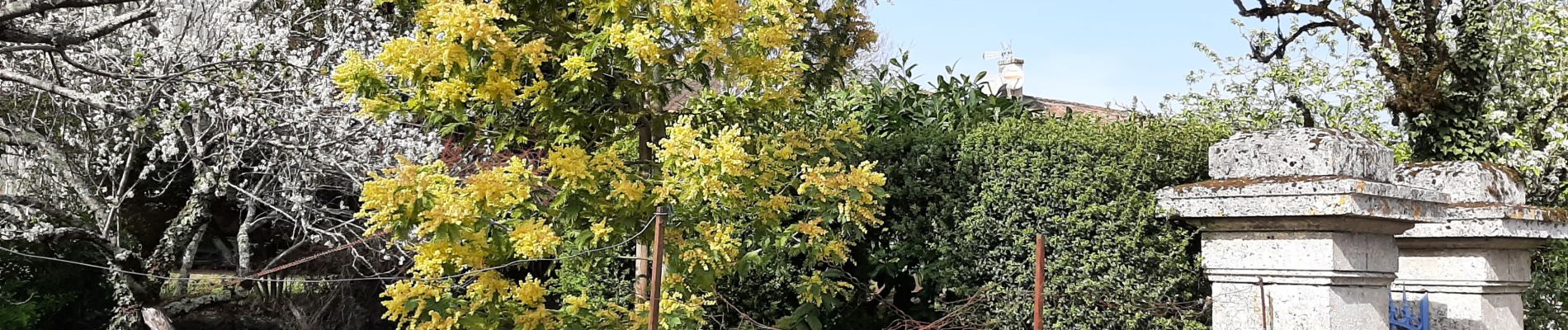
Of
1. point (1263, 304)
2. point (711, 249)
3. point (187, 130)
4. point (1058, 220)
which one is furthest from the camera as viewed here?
point (187, 130)

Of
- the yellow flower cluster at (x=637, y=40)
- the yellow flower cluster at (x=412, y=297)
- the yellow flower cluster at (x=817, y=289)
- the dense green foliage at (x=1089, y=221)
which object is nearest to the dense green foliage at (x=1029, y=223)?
the dense green foliage at (x=1089, y=221)

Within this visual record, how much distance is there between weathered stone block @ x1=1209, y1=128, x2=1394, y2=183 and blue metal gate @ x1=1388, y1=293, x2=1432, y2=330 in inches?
31.2

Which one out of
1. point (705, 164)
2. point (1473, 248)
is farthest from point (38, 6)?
point (1473, 248)

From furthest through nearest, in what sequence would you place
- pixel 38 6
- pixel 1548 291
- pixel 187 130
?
1. pixel 187 130
2. pixel 1548 291
3. pixel 38 6

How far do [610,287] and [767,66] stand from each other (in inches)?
87.2

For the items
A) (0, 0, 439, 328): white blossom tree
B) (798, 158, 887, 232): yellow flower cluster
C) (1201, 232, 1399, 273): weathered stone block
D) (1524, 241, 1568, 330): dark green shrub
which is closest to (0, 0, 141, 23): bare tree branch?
(0, 0, 439, 328): white blossom tree

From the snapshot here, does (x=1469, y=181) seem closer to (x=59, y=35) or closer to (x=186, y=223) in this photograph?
(x=59, y=35)

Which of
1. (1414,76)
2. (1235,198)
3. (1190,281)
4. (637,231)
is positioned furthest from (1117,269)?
(1414,76)

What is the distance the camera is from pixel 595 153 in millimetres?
4152

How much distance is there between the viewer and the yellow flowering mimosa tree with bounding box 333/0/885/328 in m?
3.75

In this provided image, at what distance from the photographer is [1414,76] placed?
7.28 metres

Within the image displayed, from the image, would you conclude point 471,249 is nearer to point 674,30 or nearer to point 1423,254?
point 674,30

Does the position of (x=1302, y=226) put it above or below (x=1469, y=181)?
below

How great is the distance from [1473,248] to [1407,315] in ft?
1.71
